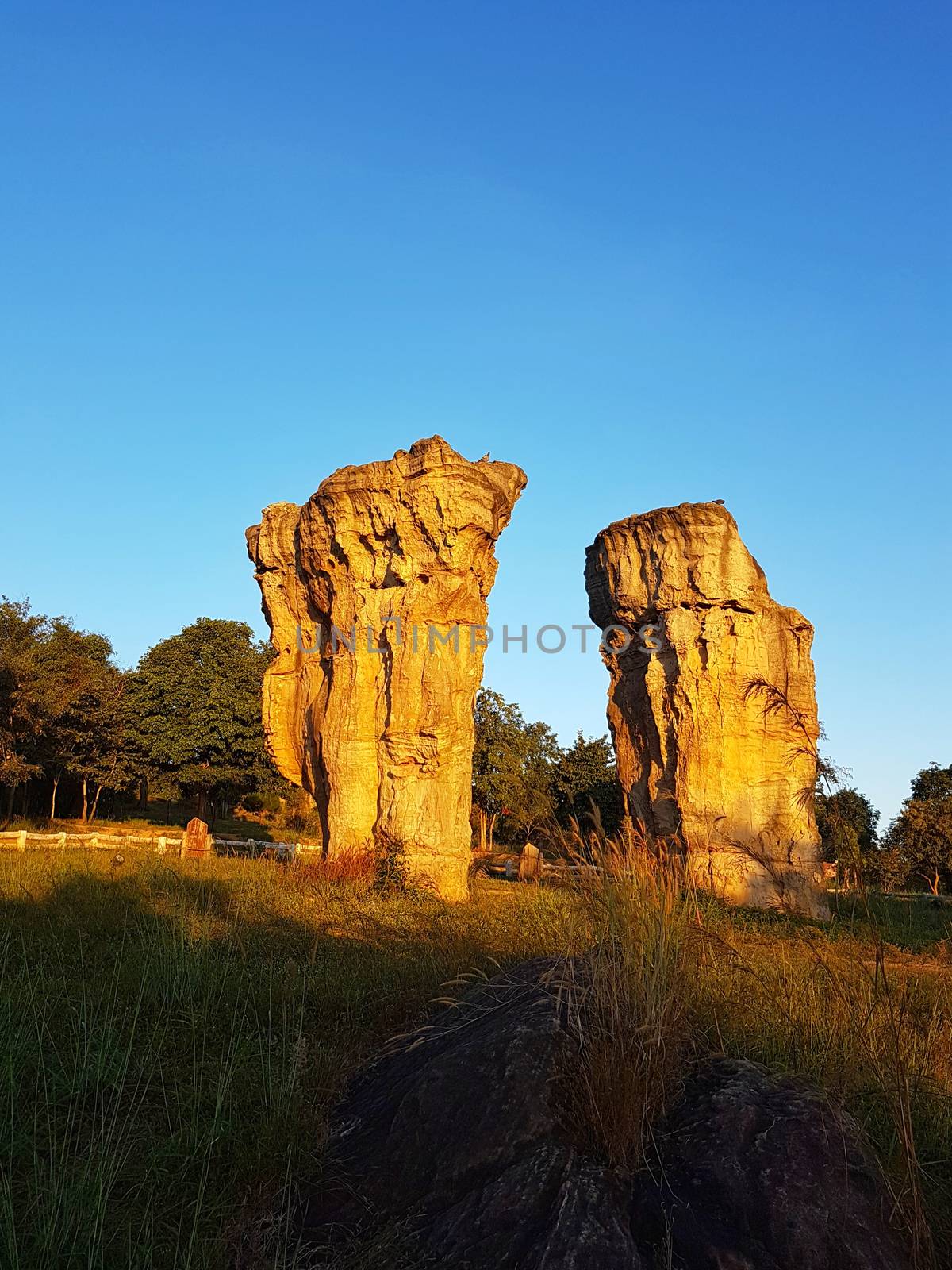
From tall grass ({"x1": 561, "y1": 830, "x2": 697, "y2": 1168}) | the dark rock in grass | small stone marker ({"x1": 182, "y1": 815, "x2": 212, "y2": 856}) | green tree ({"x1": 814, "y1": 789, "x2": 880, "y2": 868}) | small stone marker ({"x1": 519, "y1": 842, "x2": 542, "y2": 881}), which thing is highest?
green tree ({"x1": 814, "y1": 789, "x2": 880, "y2": 868})

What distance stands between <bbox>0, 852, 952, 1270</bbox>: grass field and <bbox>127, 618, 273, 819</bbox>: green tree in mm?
25241

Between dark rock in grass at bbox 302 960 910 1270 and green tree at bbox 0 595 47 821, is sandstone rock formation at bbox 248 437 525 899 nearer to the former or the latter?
dark rock in grass at bbox 302 960 910 1270

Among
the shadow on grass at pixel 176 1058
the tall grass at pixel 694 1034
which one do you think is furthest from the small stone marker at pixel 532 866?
the shadow on grass at pixel 176 1058

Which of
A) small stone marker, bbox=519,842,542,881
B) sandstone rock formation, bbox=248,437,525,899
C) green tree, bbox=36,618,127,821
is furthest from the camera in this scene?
green tree, bbox=36,618,127,821

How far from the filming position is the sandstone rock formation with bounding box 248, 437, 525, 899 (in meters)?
13.7

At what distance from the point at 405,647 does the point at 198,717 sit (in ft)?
66.2

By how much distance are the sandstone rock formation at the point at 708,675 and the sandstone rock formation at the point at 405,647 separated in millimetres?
3991

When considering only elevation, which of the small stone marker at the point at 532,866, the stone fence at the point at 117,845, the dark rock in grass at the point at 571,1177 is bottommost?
the stone fence at the point at 117,845

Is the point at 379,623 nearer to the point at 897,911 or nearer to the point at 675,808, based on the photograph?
the point at 675,808

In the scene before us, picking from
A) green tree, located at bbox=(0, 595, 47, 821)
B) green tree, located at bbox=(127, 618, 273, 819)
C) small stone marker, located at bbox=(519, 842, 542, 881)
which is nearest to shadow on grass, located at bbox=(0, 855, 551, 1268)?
small stone marker, located at bbox=(519, 842, 542, 881)

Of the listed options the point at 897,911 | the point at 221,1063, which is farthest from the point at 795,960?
the point at 221,1063

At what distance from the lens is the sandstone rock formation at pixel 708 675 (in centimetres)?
1636

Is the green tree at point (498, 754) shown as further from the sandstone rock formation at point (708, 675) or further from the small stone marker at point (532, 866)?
the small stone marker at point (532, 866)

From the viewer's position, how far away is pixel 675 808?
671 inches
